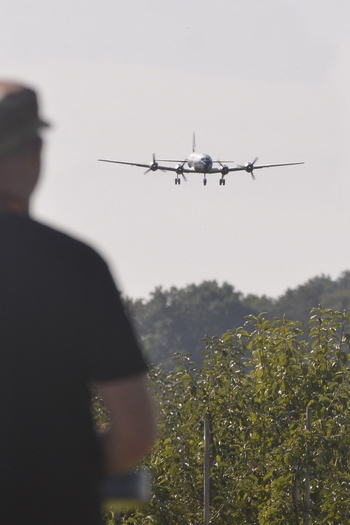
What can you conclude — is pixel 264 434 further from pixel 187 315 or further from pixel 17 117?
pixel 187 315

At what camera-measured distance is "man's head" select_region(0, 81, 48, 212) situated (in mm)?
2939

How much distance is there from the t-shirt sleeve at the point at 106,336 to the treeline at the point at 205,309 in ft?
508

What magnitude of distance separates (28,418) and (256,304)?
165693 mm

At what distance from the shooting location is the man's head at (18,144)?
294 cm

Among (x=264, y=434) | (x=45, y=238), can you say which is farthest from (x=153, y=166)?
(x=45, y=238)

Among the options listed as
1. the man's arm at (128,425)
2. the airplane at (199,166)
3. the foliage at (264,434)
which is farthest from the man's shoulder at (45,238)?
the airplane at (199,166)

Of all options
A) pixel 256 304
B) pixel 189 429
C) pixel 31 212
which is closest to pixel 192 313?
pixel 256 304

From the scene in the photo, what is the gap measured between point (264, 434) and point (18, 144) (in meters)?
11.9

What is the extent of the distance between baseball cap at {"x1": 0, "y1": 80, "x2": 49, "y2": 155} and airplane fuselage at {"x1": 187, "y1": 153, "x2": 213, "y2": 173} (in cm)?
6160

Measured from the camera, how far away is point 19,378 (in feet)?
9.38

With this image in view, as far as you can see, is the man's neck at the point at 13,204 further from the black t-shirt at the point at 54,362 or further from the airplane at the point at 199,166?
the airplane at the point at 199,166

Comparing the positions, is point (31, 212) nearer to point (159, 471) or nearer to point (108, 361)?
point (108, 361)

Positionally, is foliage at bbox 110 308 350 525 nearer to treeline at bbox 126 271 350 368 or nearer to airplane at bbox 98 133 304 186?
airplane at bbox 98 133 304 186

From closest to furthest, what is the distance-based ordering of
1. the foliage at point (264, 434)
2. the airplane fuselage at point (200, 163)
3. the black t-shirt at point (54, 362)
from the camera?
the black t-shirt at point (54, 362), the foliage at point (264, 434), the airplane fuselage at point (200, 163)
